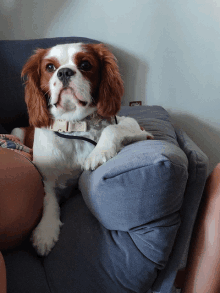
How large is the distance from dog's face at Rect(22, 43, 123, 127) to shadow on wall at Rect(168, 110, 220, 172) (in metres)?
1.25

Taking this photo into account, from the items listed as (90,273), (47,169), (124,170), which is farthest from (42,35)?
(90,273)

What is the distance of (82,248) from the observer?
2.31 ft

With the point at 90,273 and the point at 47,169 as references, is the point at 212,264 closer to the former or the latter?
the point at 90,273

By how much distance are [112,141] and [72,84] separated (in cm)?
26

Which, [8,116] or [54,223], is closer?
[54,223]

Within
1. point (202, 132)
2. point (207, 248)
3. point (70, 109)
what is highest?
point (70, 109)

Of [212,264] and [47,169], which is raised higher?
[47,169]

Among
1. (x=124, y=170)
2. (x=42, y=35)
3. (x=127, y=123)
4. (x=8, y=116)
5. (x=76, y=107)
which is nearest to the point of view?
(x=124, y=170)

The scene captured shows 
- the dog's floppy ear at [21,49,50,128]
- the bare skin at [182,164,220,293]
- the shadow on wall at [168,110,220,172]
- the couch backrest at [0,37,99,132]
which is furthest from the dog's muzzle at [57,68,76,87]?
the shadow on wall at [168,110,220,172]

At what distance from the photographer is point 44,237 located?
0.75 meters

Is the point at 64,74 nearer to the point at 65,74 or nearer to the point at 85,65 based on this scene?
the point at 65,74

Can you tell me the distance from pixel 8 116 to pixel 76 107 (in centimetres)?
84

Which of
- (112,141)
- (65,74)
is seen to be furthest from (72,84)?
(112,141)

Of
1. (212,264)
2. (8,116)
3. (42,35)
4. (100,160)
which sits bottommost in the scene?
(212,264)
